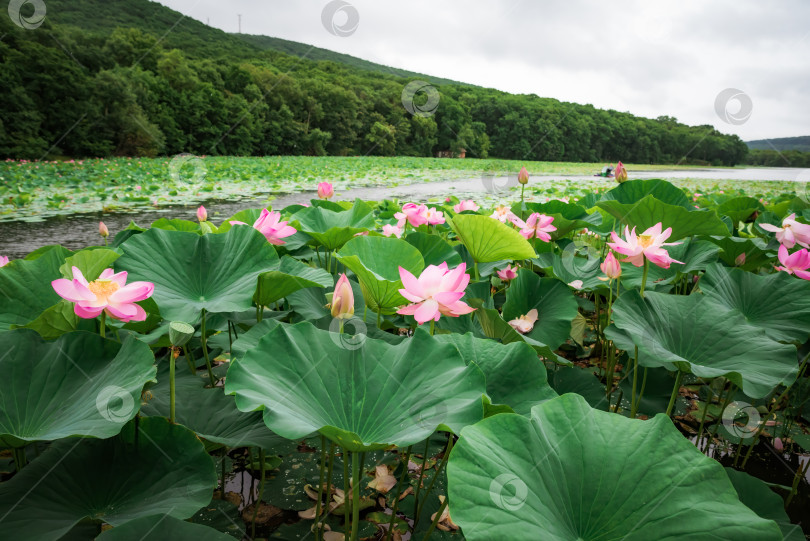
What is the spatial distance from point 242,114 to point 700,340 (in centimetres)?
1989

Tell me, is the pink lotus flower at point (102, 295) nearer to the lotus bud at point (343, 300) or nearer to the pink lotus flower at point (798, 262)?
the lotus bud at point (343, 300)

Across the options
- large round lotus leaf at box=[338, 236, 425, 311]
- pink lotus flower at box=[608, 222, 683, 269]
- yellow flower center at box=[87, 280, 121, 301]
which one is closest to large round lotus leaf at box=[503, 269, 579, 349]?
pink lotus flower at box=[608, 222, 683, 269]

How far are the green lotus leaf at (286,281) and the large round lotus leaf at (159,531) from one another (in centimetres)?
53

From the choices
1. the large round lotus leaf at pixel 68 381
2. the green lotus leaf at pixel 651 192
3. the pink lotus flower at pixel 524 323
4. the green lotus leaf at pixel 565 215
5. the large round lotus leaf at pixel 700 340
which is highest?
the green lotus leaf at pixel 651 192

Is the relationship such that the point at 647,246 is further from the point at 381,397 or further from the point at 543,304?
the point at 381,397

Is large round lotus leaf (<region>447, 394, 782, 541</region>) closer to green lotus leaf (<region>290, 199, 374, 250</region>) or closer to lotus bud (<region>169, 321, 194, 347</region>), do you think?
lotus bud (<region>169, 321, 194, 347</region>)

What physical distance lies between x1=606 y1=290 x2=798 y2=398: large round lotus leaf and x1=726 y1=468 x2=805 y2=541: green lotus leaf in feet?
0.63

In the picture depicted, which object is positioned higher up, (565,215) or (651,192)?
(651,192)

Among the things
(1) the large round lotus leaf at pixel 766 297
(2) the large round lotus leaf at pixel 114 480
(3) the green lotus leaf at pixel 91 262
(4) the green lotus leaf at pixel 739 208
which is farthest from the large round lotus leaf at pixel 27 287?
(4) the green lotus leaf at pixel 739 208

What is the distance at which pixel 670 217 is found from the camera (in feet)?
4.12

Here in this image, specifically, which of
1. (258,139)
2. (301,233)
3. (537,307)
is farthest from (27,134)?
(537,307)

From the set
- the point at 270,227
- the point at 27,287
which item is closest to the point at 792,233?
the point at 270,227

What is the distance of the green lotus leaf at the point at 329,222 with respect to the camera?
1412 mm

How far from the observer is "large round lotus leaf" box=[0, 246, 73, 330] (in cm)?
96
